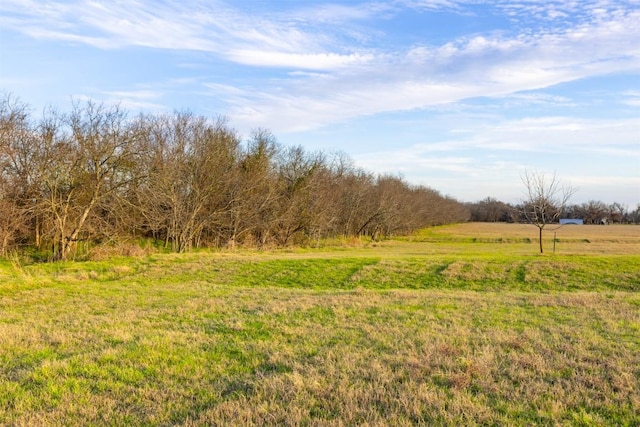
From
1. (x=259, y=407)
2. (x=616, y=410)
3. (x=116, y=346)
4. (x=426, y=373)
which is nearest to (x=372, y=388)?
(x=426, y=373)

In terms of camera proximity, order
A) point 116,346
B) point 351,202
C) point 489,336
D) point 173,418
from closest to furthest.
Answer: point 173,418, point 116,346, point 489,336, point 351,202

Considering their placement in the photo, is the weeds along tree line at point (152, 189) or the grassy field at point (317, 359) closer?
the grassy field at point (317, 359)

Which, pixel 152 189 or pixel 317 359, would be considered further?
pixel 152 189

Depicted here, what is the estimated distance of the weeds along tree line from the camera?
2738 centimetres

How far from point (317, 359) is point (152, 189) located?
96.0 feet

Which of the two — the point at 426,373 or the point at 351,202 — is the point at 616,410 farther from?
the point at 351,202

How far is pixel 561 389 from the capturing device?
5496 millimetres

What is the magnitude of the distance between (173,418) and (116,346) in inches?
130

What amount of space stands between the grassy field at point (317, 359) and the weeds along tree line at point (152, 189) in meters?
15.0

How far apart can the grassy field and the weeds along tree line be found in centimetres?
1502

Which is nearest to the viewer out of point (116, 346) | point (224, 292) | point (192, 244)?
point (116, 346)

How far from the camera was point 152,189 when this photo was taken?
108 ft

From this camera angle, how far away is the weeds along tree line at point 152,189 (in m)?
27.4

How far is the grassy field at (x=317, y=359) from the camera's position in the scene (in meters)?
4.92
